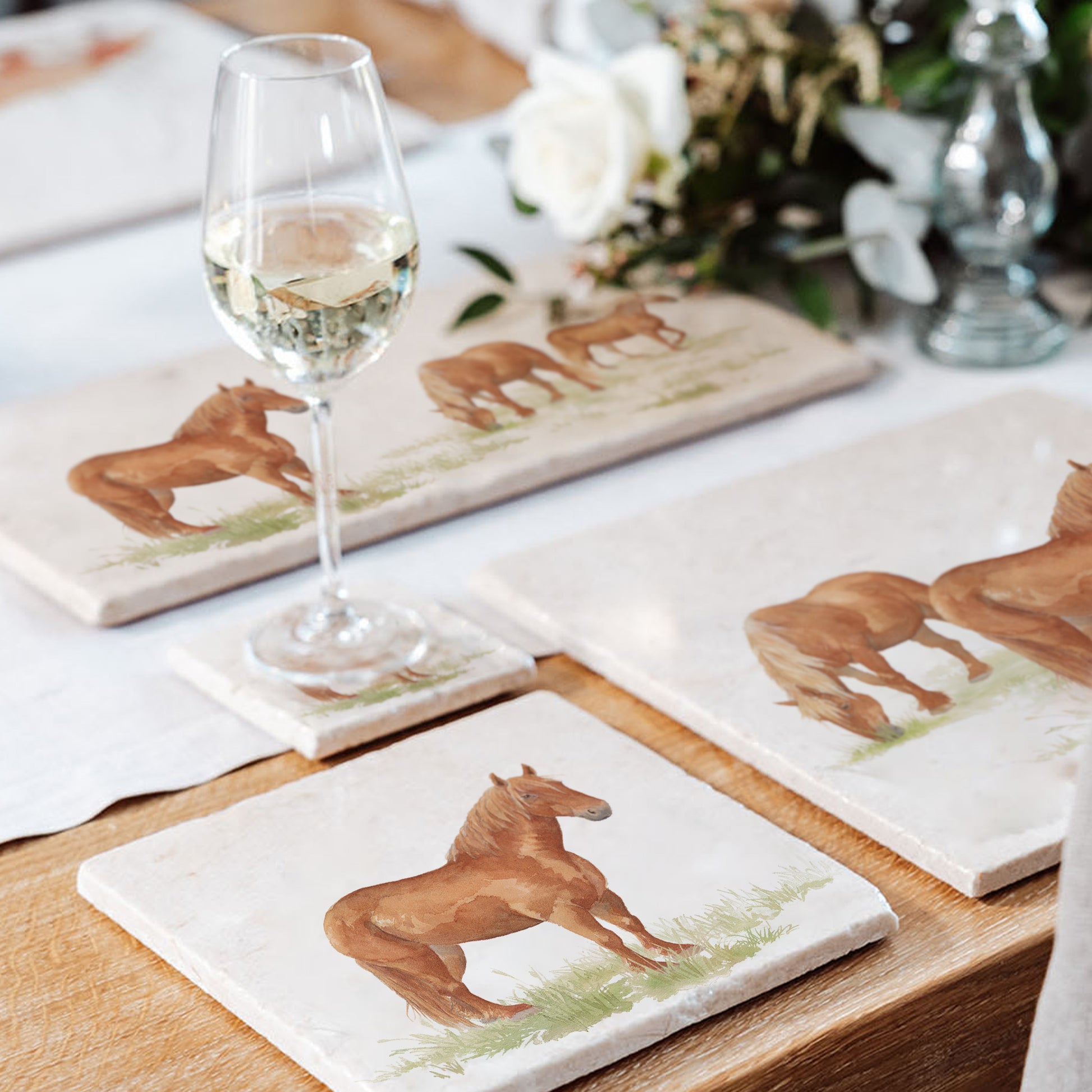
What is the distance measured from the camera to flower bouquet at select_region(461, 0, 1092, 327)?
1010 millimetres

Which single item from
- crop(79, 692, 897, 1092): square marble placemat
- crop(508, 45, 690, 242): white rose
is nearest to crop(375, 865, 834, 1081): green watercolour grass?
crop(79, 692, 897, 1092): square marble placemat

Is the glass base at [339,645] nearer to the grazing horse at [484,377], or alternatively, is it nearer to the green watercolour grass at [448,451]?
the green watercolour grass at [448,451]

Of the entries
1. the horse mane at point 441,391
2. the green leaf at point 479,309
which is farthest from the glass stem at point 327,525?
the green leaf at point 479,309

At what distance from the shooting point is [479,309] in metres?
1.03

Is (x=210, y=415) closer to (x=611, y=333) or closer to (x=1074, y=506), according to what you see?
(x=611, y=333)

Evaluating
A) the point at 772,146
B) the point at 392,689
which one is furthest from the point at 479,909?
the point at 772,146

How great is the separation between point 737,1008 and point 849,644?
211mm

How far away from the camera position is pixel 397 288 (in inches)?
25.0

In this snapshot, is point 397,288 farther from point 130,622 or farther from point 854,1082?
point 854,1082

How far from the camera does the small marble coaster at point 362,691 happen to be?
25.8 inches

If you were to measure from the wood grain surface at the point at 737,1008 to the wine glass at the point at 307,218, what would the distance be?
19cm

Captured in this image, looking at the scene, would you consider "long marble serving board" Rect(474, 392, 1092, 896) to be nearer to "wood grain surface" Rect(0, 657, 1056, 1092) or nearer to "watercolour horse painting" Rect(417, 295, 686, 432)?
"wood grain surface" Rect(0, 657, 1056, 1092)

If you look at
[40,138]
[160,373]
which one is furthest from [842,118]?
[40,138]

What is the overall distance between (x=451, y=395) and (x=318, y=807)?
14.8 inches
